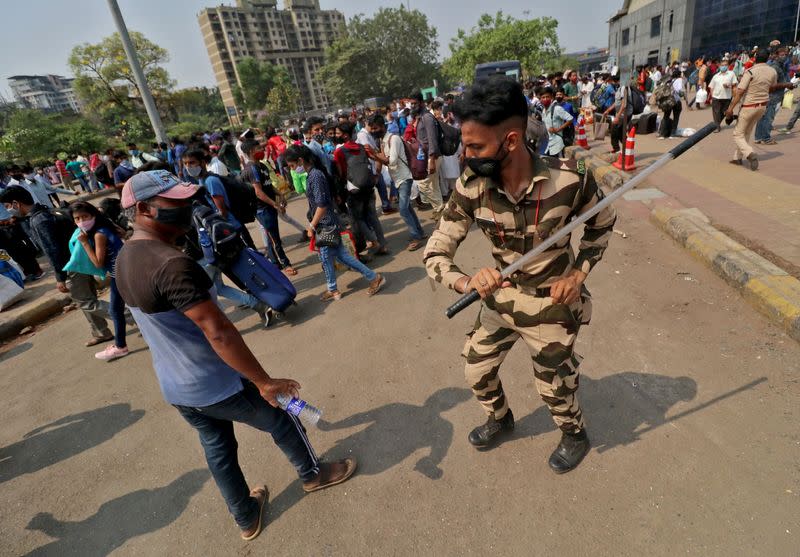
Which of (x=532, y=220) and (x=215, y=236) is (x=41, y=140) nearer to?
(x=215, y=236)

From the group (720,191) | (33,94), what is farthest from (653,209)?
(33,94)

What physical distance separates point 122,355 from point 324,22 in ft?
402

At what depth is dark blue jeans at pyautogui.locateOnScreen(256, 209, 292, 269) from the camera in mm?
5789

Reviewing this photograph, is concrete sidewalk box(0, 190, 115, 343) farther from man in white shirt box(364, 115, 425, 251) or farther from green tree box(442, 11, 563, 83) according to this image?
green tree box(442, 11, 563, 83)

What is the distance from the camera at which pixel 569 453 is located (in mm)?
2301

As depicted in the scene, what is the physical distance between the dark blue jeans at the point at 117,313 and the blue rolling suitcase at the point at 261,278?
1192mm

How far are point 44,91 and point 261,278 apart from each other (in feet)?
733

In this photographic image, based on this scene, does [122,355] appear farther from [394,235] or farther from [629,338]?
[629,338]

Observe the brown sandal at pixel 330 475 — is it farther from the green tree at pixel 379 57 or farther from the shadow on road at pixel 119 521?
the green tree at pixel 379 57

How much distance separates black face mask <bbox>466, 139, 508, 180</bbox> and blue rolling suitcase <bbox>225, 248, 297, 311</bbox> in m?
2.95

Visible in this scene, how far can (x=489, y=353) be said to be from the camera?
2.19 metres

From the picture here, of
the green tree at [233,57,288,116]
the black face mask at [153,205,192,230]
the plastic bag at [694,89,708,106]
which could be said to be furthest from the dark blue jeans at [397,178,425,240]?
the green tree at [233,57,288,116]

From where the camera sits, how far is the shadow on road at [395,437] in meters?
2.53

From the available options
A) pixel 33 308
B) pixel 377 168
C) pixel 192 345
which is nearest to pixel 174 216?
pixel 192 345
